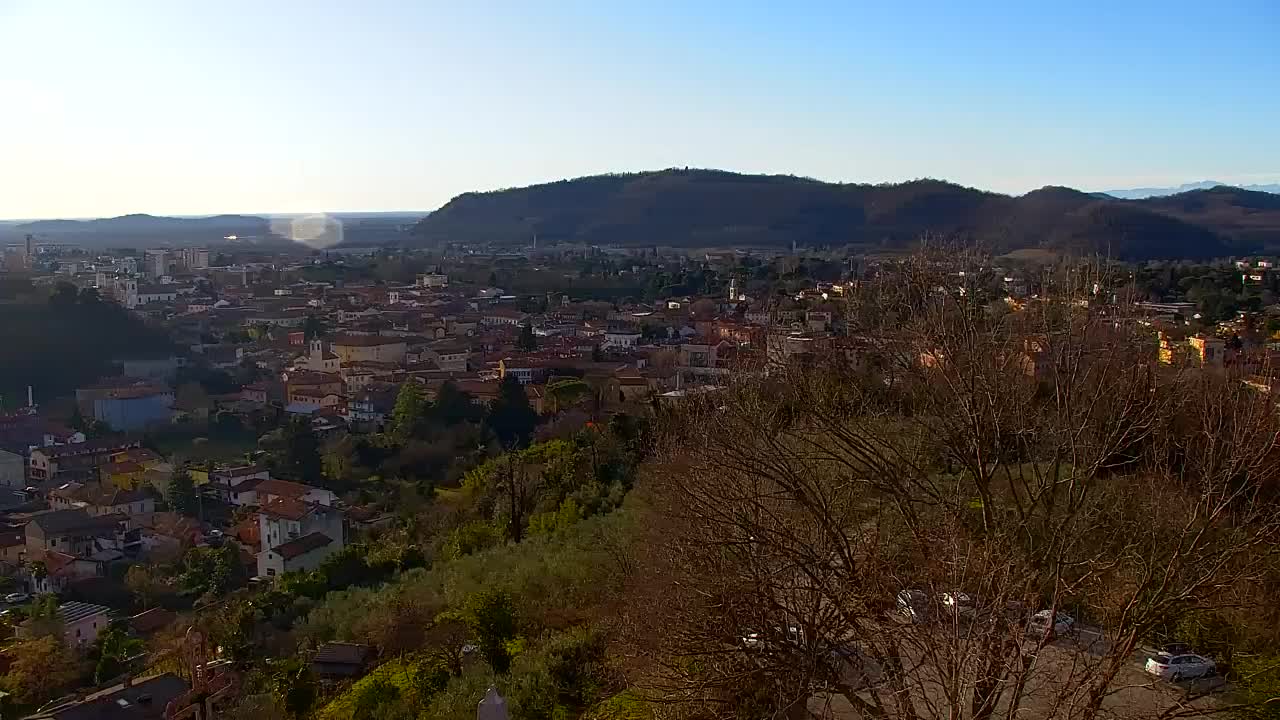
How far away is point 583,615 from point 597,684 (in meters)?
1.26

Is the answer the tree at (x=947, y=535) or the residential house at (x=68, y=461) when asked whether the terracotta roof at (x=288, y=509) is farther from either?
the tree at (x=947, y=535)

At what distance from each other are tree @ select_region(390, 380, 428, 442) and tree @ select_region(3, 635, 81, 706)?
1052 centimetres

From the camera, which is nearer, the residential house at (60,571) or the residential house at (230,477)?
the residential house at (60,571)

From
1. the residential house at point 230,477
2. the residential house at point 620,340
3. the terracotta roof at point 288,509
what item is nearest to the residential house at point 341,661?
the terracotta roof at point 288,509

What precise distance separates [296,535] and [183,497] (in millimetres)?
4108

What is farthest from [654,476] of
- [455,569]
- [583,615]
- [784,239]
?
[784,239]

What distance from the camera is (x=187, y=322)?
4034 centimetres

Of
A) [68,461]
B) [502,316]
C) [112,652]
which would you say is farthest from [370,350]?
[112,652]

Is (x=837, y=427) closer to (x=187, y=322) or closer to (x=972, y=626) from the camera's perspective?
(x=972, y=626)

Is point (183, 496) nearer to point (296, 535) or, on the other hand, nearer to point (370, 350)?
point (296, 535)

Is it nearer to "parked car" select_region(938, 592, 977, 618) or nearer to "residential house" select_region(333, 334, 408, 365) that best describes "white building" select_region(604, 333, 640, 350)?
"residential house" select_region(333, 334, 408, 365)

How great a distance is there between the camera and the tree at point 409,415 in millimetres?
22203

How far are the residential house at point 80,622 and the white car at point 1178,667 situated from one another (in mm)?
11342

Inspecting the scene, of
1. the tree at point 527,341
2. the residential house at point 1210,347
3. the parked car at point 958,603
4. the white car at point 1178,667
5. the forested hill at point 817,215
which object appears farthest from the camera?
the forested hill at point 817,215
